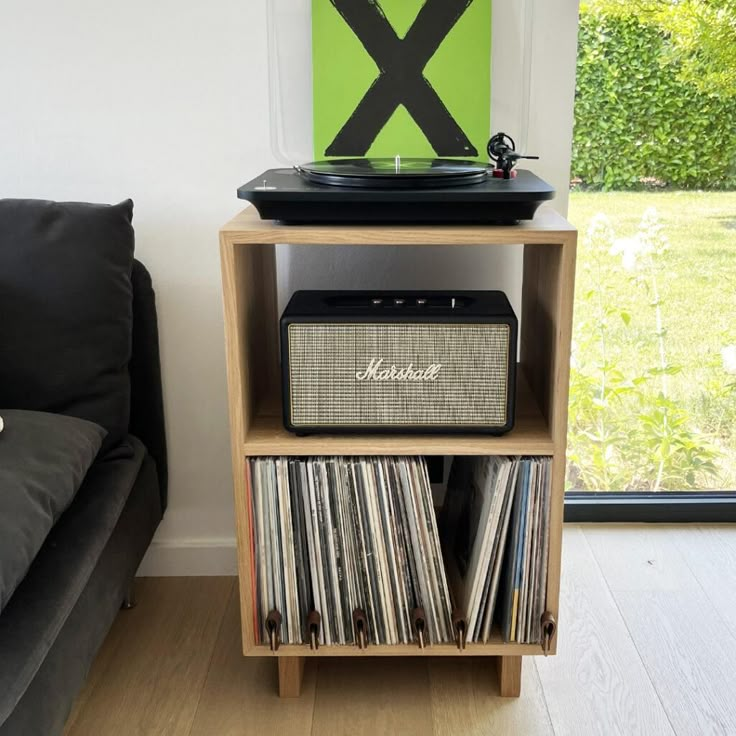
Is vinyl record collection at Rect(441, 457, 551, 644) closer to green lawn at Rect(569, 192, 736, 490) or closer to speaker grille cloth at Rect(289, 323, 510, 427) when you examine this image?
speaker grille cloth at Rect(289, 323, 510, 427)

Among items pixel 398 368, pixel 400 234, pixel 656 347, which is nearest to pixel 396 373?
pixel 398 368

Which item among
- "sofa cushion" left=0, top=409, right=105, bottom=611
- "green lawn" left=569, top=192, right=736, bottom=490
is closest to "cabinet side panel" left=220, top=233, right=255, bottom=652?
"sofa cushion" left=0, top=409, right=105, bottom=611

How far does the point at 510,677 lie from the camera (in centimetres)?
147

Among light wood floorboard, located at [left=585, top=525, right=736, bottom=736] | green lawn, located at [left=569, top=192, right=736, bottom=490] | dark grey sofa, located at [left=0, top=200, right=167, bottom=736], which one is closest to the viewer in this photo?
dark grey sofa, located at [left=0, top=200, right=167, bottom=736]

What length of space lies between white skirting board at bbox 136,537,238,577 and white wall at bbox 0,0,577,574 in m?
0.34

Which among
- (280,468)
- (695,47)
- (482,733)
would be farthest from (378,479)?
(695,47)

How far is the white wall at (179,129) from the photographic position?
5.06 ft

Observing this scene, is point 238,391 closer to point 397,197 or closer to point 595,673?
point 397,197

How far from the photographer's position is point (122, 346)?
1502 mm

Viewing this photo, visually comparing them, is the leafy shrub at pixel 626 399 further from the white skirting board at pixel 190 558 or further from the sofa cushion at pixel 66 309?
the sofa cushion at pixel 66 309

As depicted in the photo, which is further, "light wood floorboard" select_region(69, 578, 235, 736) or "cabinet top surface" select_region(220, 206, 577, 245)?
"light wood floorboard" select_region(69, 578, 235, 736)

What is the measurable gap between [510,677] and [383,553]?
0.31m

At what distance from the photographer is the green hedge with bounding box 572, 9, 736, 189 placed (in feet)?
5.79

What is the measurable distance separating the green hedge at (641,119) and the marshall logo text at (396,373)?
0.72 meters
